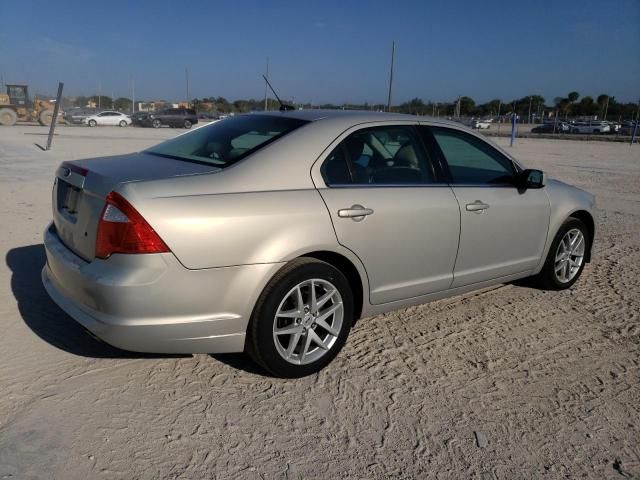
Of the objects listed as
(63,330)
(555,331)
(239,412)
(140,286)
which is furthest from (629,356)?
(63,330)

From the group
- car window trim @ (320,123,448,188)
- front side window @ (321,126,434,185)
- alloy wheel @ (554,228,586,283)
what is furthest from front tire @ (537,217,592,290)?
front side window @ (321,126,434,185)

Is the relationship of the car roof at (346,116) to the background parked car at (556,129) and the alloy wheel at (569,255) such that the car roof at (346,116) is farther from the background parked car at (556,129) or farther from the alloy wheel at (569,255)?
the background parked car at (556,129)

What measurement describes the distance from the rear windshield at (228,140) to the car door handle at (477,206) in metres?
1.31

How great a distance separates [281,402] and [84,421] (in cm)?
98

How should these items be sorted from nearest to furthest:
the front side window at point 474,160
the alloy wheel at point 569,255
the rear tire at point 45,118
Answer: the front side window at point 474,160 < the alloy wheel at point 569,255 < the rear tire at point 45,118

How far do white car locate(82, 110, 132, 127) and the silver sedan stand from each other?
39608 mm

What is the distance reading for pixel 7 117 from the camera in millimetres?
32500

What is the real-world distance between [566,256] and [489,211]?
1.40m

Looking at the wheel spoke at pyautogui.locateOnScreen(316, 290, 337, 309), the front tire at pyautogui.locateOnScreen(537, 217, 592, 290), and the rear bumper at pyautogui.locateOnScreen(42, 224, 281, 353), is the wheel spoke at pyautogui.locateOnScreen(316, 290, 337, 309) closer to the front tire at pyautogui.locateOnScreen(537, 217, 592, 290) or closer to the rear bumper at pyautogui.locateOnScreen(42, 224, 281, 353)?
the rear bumper at pyautogui.locateOnScreen(42, 224, 281, 353)

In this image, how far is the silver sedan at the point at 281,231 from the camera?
8.74 feet

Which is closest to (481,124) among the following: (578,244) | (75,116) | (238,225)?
(75,116)

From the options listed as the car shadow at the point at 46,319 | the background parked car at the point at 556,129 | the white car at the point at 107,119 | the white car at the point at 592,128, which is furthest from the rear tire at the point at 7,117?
the white car at the point at 592,128

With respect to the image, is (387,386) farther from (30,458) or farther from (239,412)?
(30,458)

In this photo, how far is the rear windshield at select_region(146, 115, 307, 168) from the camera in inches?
127
